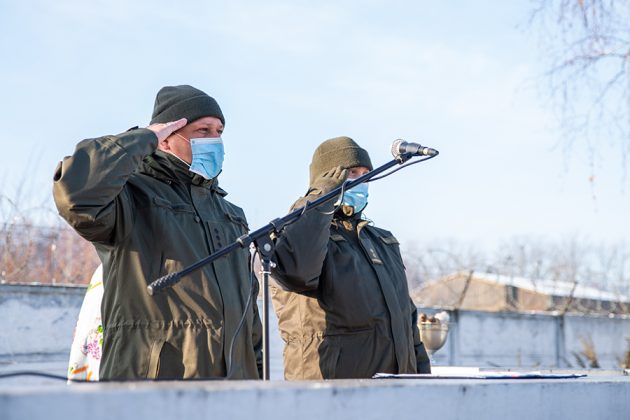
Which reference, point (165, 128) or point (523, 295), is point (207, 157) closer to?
point (165, 128)

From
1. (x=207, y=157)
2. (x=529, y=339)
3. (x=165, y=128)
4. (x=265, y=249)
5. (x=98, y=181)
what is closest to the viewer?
(x=265, y=249)

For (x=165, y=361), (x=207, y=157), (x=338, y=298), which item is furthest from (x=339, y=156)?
(x=165, y=361)

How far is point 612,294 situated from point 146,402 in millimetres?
23820

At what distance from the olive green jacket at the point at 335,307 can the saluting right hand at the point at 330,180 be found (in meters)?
0.11

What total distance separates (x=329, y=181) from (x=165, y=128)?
1040 mm

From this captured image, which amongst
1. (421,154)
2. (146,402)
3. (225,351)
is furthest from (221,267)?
(146,402)

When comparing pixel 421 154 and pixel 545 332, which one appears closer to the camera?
pixel 421 154

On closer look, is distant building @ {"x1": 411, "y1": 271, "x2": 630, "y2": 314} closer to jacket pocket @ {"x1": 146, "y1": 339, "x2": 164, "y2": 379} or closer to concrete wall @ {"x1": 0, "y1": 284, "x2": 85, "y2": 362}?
concrete wall @ {"x1": 0, "y1": 284, "x2": 85, "y2": 362}

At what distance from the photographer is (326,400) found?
1779 mm

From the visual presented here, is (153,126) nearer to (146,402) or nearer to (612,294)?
(146,402)

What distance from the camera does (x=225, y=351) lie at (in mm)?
3156

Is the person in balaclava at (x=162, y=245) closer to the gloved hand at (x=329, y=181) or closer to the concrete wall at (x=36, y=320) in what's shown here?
the gloved hand at (x=329, y=181)

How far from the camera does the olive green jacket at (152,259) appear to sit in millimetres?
2965

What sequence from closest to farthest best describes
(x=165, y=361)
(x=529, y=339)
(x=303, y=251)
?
(x=165, y=361), (x=303, y=251), (x=529, y=339)
